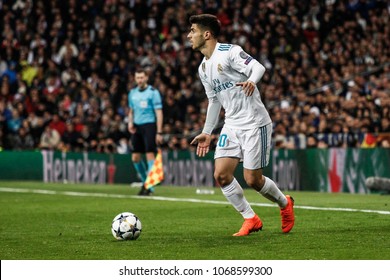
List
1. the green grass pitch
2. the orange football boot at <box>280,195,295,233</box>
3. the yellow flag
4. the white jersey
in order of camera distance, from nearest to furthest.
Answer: the green grass pitch
the white jersey
the orange football boot at <box>280,195,295,233</box>
the yellow flag

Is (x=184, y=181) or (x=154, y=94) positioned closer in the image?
(x=154, y=94)

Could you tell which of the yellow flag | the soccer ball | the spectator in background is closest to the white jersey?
the soccer ball

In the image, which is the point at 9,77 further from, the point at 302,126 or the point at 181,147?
the point at 302,126

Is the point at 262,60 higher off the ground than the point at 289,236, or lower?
higher

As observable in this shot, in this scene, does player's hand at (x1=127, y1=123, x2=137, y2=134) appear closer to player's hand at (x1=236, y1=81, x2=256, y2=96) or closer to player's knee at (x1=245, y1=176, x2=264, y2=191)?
player's knee at (x1=245, y1=176, x2=264, y2=191)

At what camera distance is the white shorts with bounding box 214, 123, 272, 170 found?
A: 10.8 m

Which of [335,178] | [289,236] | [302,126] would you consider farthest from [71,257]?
[302,126]

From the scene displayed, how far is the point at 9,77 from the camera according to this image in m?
31.2

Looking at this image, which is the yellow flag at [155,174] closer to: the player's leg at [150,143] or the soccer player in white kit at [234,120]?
the player's leg at [150,143]

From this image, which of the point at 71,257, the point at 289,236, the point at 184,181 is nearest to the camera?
the point at 71,257

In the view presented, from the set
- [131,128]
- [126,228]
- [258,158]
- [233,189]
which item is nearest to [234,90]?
[258,158]

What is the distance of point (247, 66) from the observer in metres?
10.6

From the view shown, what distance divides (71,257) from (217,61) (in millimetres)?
2901

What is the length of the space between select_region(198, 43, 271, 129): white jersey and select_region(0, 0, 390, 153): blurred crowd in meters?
10.4
